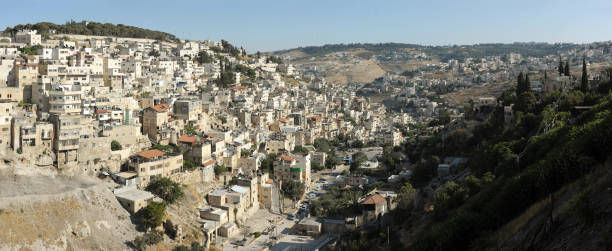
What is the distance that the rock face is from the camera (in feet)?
55.7

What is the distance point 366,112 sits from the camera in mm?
61688

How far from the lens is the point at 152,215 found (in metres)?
20.0

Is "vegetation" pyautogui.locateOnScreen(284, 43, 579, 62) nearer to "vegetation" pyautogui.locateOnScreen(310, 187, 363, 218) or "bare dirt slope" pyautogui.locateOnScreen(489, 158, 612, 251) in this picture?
"vegetation" pyautogui.locateOnScreen(310, 187, 363, 218)

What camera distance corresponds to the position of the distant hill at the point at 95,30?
45.1 metres

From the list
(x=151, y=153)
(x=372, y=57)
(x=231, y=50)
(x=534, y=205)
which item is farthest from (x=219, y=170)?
(x=372, y=57)

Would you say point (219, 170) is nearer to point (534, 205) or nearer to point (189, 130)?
point (189, 130)

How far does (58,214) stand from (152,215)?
11.1 ft

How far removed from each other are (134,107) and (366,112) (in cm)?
A: 3715

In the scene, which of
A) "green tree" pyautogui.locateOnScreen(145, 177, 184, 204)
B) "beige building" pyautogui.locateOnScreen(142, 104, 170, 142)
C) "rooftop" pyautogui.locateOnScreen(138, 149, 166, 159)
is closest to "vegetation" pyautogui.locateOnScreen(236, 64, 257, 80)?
"beige building" pyautogui.locateOnScreen(142, 104, 170, 142)

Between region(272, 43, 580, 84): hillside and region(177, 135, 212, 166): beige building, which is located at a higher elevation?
region(272, 43, 580, 84): hillside

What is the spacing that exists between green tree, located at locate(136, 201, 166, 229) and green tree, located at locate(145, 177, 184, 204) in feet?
5.52

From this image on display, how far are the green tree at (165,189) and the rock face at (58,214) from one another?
1.83 meters

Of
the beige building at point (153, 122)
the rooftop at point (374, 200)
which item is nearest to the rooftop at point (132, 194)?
the beige building at point (153, 122)

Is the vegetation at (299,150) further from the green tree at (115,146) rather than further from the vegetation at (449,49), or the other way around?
the vegetation at (449,49)
